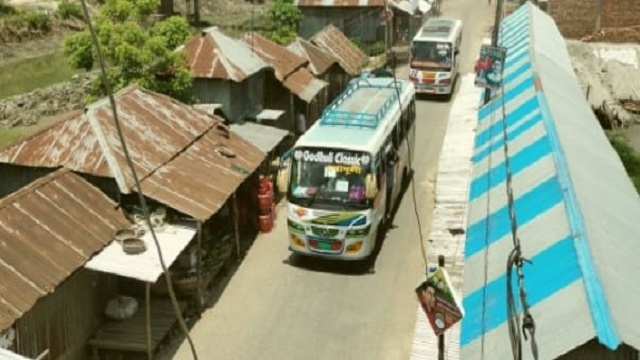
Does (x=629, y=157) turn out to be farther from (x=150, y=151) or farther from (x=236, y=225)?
(x=150, y=151)

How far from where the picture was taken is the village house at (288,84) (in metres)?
24.5

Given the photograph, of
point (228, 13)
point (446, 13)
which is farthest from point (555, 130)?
point (228, 13)

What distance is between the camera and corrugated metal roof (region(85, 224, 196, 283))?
513 inches

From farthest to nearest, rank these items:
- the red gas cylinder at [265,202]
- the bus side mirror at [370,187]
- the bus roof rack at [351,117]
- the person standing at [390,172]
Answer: the red gas cylinder at [265,202], the person standing at [390,172], the bus roof rack at [351,117], the bus side mirror at [370,187]

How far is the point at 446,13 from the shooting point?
53.7 m

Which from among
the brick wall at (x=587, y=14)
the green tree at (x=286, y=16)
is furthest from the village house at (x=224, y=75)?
the brick wall at (x=587, y=14)

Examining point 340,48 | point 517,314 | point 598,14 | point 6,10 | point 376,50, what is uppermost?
point 517,314

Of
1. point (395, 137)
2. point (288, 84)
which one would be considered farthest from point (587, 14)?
point (395, 137)

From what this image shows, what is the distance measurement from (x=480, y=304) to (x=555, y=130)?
643 cm

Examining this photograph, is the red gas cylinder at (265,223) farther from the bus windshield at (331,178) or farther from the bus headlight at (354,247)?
the bus headlight at (354,247)

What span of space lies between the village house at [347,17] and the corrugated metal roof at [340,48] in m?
8.66

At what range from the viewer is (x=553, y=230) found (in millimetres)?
11633

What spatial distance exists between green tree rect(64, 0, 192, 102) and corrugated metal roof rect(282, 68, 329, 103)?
13.5ft

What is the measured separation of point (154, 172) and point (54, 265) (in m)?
3.73
